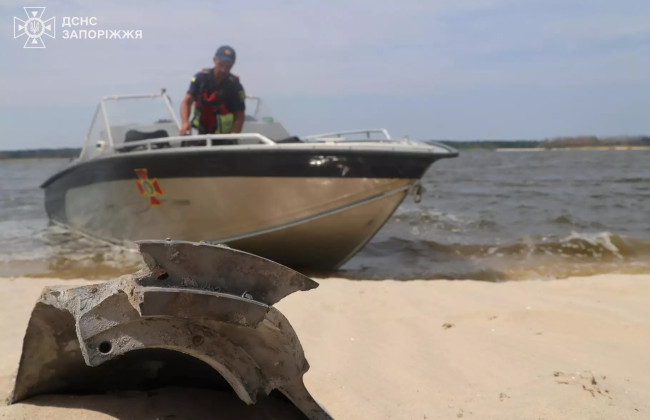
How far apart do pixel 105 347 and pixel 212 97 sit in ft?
18.5

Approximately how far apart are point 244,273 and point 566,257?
702cm

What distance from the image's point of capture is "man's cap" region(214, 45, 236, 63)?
22.2ft

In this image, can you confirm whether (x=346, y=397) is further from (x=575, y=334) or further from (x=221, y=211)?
(x=221, y=211)

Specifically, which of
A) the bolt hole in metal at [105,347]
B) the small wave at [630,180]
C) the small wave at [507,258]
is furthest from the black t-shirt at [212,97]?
the small wave at [630,180]

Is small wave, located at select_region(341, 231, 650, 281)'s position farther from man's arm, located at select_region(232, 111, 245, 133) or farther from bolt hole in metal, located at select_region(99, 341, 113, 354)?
bolt hole in metal, located at select_region(99, 341, 113, 354)

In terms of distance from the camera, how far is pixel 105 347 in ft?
5.34

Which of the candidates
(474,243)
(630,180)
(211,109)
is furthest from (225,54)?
(630,180)

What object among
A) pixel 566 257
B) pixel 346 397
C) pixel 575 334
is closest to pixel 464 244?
pixel 566 257

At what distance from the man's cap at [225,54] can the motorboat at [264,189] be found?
0.85 meters

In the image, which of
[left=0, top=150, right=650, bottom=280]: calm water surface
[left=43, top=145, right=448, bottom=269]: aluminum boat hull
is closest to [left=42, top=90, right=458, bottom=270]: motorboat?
[left=43, top=145, right=448, bottom=269]: aluminum boat hull

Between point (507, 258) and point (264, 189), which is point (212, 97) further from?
point (507, 258)

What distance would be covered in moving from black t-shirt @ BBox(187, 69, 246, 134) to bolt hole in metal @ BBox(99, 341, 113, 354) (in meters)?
5.57

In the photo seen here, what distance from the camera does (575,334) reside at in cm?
378

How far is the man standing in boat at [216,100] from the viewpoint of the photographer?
270 inches
